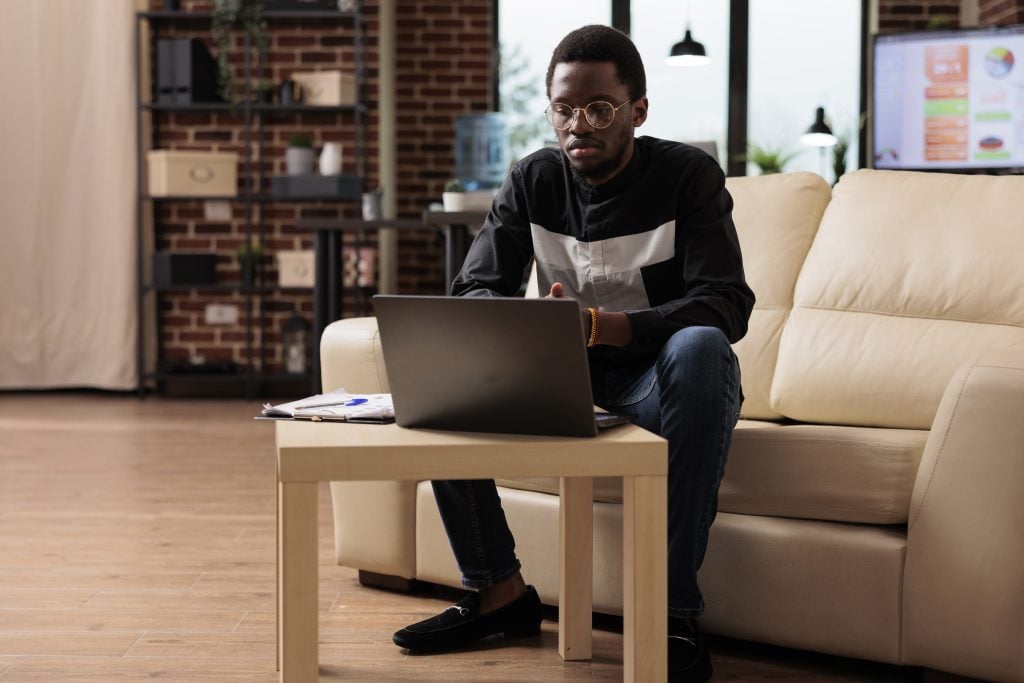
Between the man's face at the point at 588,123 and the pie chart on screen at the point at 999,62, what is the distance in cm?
436

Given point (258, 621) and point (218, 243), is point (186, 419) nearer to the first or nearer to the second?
point (218, 243)

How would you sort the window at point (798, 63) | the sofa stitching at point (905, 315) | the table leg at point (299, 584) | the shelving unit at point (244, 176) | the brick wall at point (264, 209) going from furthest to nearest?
the window at point (798, 63) < the brick wall at point (264, 209) < the shelving unit at point (244, 176) < the sofa stitching at point (905, 315) < the table leg at point (299, 584)

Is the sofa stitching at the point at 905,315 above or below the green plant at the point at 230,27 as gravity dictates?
below

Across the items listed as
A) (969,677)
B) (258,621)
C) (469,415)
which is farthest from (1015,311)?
(258,621)

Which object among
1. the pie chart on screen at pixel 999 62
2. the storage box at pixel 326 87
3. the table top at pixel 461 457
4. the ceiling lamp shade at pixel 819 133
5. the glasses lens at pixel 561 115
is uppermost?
the pie chart on screen at pixel 999 62

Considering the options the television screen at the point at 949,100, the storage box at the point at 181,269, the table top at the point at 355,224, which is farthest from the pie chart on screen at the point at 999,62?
the storage box at the point at 181,269

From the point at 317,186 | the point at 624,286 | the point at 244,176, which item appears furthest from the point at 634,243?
the point at 244,176

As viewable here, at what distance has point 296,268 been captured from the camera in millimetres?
5809

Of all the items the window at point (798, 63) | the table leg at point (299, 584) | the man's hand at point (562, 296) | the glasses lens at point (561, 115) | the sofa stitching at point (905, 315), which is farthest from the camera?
the window at point (798, 63)

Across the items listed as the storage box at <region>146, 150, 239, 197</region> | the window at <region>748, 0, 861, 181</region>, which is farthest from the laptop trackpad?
the window at <region>748, 0, 861, 181</region>

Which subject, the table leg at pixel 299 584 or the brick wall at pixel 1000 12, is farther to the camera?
the brick wall at pixel 1000 12

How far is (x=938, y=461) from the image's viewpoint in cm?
173

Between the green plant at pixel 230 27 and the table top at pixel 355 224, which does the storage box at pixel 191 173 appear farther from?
the table top at pixel 355 224

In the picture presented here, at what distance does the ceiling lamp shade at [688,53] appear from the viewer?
6.19m
